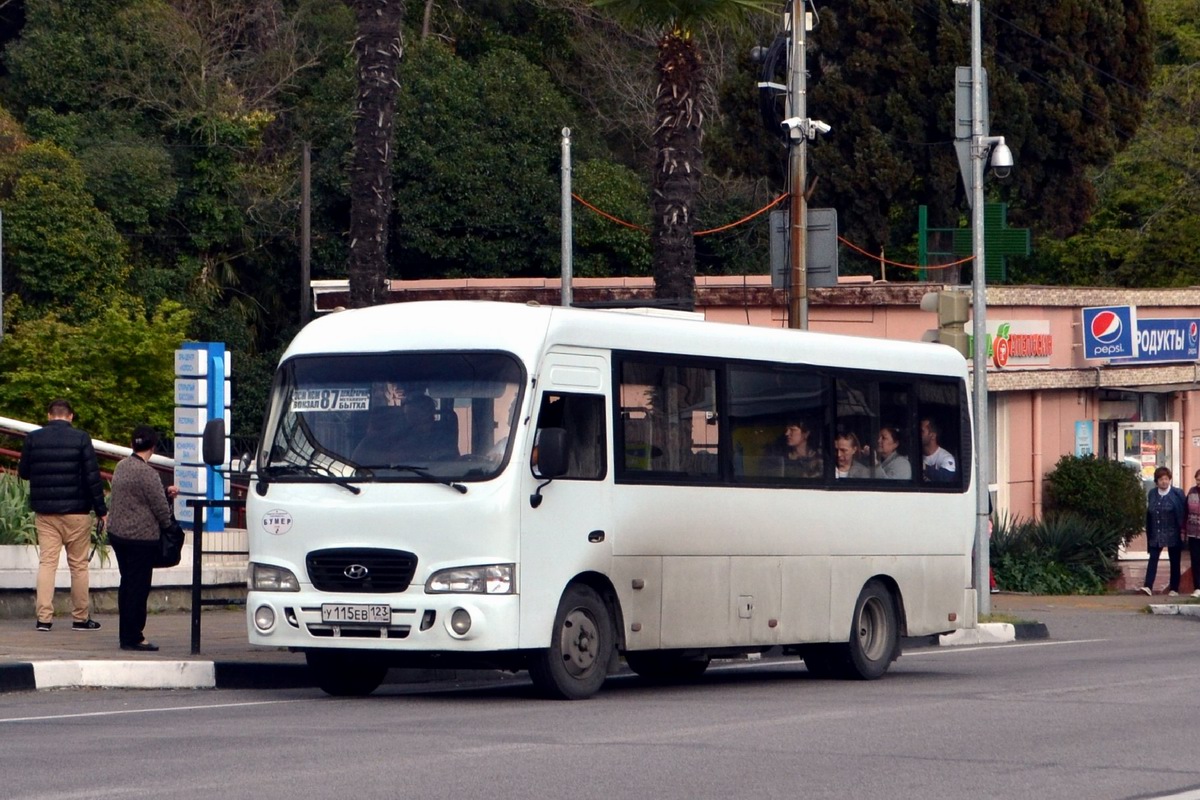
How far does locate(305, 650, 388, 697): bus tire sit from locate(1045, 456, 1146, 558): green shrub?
2066 centimetres

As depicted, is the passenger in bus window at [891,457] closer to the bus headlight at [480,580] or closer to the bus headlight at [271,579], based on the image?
the bus headlight at [480,580]

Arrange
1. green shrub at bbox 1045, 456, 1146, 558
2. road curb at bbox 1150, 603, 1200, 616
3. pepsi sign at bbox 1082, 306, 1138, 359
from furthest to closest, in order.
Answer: pepsi sign at bbox 1082, 306, 1138, 359, green shrub at bbox 1045, 456, 1146, 558, road curb at bbox 1150, 603, 1200, 616

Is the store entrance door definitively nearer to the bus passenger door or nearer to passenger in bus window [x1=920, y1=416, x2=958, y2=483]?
passenger in bus window [x1=920, y1=416, x2=958, y2=483]

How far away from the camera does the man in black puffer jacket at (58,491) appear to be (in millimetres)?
15836

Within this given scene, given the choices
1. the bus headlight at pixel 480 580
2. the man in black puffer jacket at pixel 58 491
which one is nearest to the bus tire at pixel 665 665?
the bus headlight at pixel 480 580

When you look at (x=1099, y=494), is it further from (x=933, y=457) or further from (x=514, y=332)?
(x=514, y=332)

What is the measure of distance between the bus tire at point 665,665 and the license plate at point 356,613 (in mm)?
2362

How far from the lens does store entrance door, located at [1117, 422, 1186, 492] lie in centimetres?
3566

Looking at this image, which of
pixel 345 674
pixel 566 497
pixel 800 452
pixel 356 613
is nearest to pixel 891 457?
pixel 800 452

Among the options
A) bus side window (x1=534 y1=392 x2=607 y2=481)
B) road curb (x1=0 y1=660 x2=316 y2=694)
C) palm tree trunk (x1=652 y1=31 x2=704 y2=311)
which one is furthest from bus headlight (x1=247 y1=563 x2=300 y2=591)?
palm tree trunk (x1=652 y1=31 x2=704 y2=311)

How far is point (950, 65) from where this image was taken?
4256cm

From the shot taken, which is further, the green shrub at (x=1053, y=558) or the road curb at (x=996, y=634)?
the green shrub at (x=1053, y=558)

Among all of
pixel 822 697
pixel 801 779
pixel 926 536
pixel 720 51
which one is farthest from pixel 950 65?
pixel 801 779

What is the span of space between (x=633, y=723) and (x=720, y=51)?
144 ft
